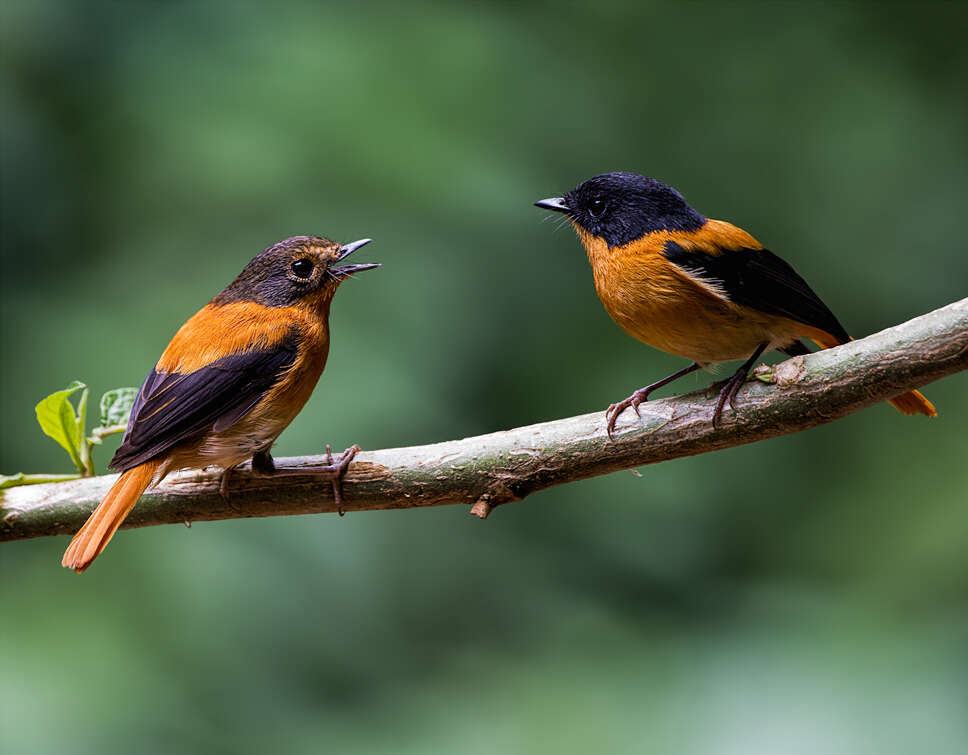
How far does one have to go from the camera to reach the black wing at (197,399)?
1.70 m

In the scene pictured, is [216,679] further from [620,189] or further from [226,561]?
[620,189]

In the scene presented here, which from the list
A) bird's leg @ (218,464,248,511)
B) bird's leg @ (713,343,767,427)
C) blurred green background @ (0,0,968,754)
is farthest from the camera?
blurred green background @ (0,0,968,754)

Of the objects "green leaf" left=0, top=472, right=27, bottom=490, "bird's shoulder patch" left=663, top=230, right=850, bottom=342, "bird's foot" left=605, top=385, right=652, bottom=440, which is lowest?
"green leaf" left=0, top=472, right=27, bottom=490

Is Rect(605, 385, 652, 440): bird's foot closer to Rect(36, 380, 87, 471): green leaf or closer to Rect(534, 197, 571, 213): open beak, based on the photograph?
Rect(534, 197, 571, 213): open beak

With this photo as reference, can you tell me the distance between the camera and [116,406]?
207 cm

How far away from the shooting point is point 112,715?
9.80 feet

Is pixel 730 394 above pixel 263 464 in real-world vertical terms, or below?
above

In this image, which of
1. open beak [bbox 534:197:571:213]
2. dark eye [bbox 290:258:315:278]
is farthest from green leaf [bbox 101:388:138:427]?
open beak [bbox 534:197:571:213]

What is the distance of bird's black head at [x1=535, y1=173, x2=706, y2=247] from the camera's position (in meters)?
1.79

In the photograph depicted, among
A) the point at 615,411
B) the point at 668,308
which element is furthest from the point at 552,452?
the point at 668,308

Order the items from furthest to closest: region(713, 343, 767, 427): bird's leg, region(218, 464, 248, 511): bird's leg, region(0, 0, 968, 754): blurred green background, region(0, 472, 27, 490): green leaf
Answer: region(0, 0, 968, 754): blurred green background < region(0, 472, 27, 490): green leaf < region(218, 464, 248, 511): bird's leg < region(713, 343, 767, 427): bird's leg

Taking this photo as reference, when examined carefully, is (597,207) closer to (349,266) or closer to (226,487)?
(349,266)

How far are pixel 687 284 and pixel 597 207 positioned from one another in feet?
0.85

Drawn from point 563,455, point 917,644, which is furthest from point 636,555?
point 563,455
